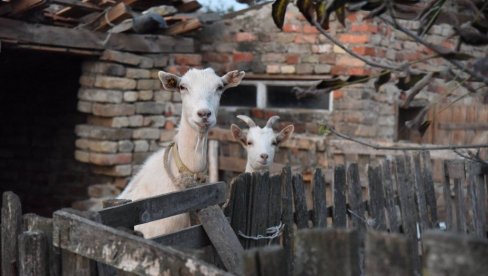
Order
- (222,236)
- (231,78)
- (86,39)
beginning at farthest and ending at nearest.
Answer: (86,39) → (231,78) → (222,236)

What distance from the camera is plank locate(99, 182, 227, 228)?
2941 millimetres

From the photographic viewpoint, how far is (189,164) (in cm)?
475

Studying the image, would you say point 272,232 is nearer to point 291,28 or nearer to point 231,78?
point 231,78

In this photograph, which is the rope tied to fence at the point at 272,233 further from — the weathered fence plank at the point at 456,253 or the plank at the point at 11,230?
the weathered fence plank at the point at 456,253

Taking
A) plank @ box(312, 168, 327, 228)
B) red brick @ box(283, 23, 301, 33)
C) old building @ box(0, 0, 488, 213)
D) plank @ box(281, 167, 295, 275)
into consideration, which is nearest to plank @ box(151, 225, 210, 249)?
plank @ box(281, 167, 295, 275)

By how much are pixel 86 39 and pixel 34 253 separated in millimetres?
5511

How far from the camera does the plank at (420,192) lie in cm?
530

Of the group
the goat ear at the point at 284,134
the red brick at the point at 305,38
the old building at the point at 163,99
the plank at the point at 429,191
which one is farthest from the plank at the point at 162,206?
the red brick at the point at 305,38

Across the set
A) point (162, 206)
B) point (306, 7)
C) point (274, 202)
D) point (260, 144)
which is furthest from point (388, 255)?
point (260, 144)

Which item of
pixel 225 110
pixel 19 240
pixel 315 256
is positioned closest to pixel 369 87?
pixel 225 110

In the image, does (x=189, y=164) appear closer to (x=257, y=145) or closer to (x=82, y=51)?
(x=257, y=145)

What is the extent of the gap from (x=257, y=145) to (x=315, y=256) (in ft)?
14.3

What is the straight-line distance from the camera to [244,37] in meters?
9.45

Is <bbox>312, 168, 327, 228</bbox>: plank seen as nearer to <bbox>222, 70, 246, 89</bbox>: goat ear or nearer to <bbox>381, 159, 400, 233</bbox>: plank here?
<bbox>381, 159, 400, 233</bbox>: plank
